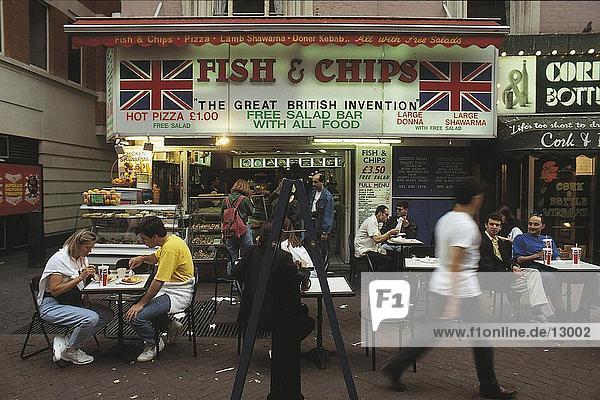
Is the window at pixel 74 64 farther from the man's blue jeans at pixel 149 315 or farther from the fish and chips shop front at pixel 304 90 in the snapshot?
the man's blue jeans at pixel 149 315

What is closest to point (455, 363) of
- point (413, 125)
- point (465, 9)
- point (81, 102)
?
point (413, 125)

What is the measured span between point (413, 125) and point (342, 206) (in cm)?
241

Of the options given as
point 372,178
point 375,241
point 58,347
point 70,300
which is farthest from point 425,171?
point 58,347

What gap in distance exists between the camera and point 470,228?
4367 millimetres

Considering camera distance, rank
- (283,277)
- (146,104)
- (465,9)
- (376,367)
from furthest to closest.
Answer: (465,9) < (146,104) < (376,367) < (283,277)

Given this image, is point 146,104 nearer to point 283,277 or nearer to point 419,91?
point 419,91

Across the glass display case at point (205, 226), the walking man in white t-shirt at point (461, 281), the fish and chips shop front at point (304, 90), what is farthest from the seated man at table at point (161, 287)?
the fish and chips shop front at point (304, 90)

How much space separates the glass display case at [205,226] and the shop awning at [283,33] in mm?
2723

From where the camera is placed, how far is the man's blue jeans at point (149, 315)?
17.4 feet

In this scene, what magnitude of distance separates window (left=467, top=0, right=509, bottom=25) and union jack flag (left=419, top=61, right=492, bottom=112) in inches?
92.4

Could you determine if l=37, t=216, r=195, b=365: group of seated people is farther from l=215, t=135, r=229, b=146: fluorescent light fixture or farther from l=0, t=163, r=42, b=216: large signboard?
l=0, t=163, r=42, b=216: large signboard

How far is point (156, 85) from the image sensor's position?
923cm

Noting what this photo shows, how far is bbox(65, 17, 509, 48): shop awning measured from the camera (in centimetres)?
873

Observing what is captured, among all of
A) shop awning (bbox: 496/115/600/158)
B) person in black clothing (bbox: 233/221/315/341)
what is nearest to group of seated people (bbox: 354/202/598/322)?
person in black clothing (bbox: 233/221/315/341)
